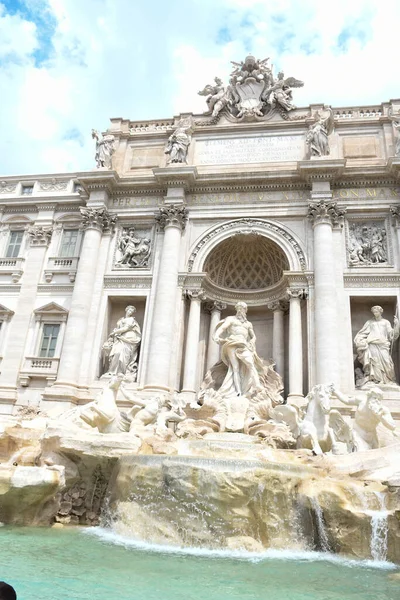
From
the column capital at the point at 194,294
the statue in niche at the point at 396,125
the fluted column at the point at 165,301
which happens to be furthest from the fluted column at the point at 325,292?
the fluted column at the point at 165,301

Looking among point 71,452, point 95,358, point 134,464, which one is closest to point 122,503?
point 134,464

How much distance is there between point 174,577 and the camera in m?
6.29

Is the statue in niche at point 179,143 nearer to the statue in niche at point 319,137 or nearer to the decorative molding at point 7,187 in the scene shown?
the statue in niche at point 319,137

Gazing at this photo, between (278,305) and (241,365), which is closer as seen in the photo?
(241,365)

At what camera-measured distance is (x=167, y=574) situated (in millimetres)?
6418

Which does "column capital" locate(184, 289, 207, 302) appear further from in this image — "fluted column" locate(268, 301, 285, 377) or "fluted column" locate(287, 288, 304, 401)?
"fluted column" locate(287, 288, 304, 401)

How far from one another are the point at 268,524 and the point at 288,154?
17.0 meters

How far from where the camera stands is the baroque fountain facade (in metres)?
12.7

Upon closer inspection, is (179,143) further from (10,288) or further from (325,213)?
(10,288)

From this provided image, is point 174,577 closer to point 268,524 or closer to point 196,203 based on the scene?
point 268,524

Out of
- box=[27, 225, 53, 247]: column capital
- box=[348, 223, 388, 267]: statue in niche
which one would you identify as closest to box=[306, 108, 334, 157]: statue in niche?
box=[348, 223, 388, 267]: statue in niche

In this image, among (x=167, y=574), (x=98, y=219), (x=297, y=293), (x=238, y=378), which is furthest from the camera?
(x=98, y=219)

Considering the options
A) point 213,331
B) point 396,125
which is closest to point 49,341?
point 213,331

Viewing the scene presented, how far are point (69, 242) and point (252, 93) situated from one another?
1160 centimetres
